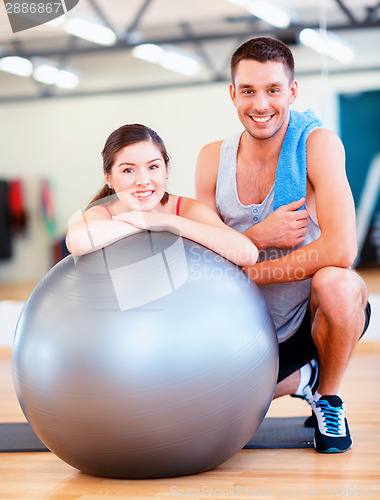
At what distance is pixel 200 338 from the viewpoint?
1.47m

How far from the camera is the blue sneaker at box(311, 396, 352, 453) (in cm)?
183

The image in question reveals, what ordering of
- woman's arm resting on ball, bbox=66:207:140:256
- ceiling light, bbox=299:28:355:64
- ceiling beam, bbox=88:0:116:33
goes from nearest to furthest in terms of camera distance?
woman's arm resting on ball, bbox=66:207:140:256, ceiling light, bbox=299:28:355:64, ceiling beam, bbox=88:0:116:33

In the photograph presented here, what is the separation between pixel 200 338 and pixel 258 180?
2.51 ft

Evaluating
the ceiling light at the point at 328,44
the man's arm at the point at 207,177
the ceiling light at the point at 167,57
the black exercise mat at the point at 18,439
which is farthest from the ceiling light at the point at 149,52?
the black exercise mat at the point at 18,439

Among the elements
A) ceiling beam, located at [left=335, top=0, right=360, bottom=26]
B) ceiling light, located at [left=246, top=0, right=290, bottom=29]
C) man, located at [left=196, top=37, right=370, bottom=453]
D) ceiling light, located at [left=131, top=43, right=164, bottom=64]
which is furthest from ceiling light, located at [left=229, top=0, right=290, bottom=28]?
man, located at [left=196, top=37, right=370, bottom=453]

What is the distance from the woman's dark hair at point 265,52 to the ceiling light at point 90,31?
8.98 feet

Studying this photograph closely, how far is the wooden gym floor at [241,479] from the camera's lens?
1502 mm

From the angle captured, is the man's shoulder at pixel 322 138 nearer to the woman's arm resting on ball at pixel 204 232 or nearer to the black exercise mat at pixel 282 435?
the woman's arm resting on ball at pixel 204 232

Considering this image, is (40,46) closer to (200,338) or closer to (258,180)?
(258,180)

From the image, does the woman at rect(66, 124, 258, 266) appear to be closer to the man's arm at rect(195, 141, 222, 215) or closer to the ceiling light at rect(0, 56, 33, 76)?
the man's arm at rect(195, 141, 222, 215)

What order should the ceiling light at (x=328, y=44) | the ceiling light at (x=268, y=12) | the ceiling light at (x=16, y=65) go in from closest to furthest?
the ceiling light at (x=328, y=44)
the ceiling light at (x=268, y=12)
the ceiling light at (x=16, y=65)

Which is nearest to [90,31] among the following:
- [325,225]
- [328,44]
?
[328,44]

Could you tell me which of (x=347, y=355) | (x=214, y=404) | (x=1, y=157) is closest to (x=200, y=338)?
(x=214, y=404)

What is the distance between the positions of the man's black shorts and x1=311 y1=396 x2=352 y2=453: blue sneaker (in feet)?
0.57
